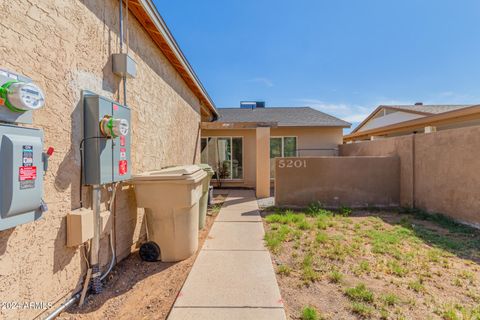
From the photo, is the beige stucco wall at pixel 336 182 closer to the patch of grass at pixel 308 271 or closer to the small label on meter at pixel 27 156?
the patch of grass at pixel 308 271

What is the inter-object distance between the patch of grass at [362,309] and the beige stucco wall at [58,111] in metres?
3.07

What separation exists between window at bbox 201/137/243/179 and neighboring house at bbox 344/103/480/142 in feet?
22.0

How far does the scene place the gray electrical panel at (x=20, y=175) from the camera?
1.78m

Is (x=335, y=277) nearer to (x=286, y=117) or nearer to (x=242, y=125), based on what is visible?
(x=242, y=125)

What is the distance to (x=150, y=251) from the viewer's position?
12.3ft

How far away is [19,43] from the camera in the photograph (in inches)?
79.1

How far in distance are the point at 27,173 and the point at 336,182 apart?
744cm

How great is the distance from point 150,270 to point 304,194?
5357mm

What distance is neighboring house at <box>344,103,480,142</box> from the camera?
739cm

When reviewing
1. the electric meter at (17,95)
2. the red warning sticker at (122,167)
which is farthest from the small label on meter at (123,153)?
the electric meter at (17,95)

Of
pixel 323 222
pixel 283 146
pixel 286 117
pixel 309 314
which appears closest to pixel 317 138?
pixel 283 146

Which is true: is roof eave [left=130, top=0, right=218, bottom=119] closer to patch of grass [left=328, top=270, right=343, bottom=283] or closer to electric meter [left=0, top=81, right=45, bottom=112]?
electric meter [left=0, top=81, right=45, bottom=112]

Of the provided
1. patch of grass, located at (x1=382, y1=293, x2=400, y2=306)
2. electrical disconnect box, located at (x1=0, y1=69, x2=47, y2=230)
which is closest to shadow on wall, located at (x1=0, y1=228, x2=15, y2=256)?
electrical disconnect box, located at (x1=0, y1=69, x2=47, y2=230)

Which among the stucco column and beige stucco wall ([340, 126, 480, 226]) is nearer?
beige stucco wall ([340, 126, 480, 226])
